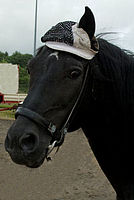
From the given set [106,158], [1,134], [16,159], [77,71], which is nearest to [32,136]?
[16,159]

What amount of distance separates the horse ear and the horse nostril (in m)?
0.98

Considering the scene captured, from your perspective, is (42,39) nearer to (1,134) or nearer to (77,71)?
(77,71)

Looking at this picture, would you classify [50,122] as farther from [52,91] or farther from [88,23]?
[88,23]

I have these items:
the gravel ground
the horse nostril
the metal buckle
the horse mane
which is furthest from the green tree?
the horse nostril

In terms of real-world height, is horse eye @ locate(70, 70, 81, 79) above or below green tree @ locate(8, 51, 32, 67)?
above

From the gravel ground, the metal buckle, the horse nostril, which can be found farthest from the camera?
the gravel ground

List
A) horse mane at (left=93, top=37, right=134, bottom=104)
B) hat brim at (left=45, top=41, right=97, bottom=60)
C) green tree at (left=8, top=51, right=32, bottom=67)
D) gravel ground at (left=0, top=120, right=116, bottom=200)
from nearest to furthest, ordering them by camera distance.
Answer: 1. hat brim at (left=45, top=41, right=97, bottom=60)
2. horse mane at (left=93, top=37, right=134, bottom=104)
3. gravel ground at (left=0, top=120, right=116, bottom=200)
4. green tree at (left=8, top=51, right=32, bottom=67)

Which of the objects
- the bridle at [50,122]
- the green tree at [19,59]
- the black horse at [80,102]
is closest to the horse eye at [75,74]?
the black horse at [80,102]

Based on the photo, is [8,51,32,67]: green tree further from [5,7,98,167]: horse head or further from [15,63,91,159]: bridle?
[15,63,91,159]: bridle

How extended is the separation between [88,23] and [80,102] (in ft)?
2.15

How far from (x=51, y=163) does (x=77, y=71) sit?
4.94 metres

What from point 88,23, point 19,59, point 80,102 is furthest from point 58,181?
point 19,59

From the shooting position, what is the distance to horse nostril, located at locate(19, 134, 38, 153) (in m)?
1.85

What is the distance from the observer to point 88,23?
2238 millimetres
